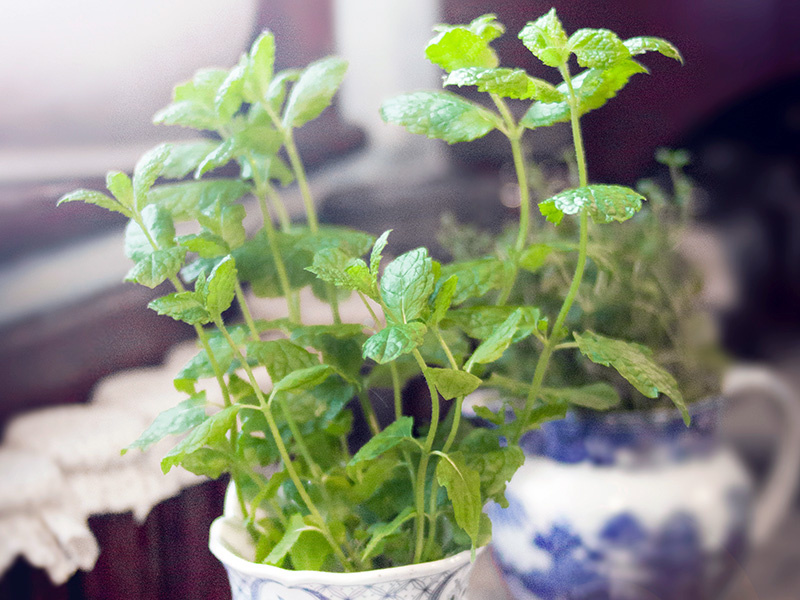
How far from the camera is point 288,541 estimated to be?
0.38 metres

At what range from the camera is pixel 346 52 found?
70cm

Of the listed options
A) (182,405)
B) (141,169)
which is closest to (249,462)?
(182,405)

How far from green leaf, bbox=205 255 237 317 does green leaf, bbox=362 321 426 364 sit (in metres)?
0.09

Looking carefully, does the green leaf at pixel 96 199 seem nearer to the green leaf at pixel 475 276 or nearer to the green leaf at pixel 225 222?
the green leaf at pixel 225 222

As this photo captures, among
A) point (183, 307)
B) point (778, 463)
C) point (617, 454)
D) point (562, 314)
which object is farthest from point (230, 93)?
point (778, 463)

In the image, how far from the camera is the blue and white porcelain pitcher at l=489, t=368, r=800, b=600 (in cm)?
56

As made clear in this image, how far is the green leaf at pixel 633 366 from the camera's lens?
0.36 m

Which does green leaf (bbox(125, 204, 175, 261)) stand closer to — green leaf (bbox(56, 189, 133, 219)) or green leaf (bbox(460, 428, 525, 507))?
green leaf (bbox(56, 189, 133, 219))

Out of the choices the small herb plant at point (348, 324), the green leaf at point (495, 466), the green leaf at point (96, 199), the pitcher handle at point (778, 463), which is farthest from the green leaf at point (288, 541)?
the pitcher handle at point (778, 463)

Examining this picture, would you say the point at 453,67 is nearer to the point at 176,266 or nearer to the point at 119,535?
the point at 176,266

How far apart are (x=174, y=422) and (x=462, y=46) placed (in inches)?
11.3

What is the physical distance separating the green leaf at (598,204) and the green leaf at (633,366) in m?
A: 0.08

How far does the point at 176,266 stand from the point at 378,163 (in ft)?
1.30

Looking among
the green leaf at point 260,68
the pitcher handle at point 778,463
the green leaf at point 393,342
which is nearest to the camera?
the green leaf at point 393,342
